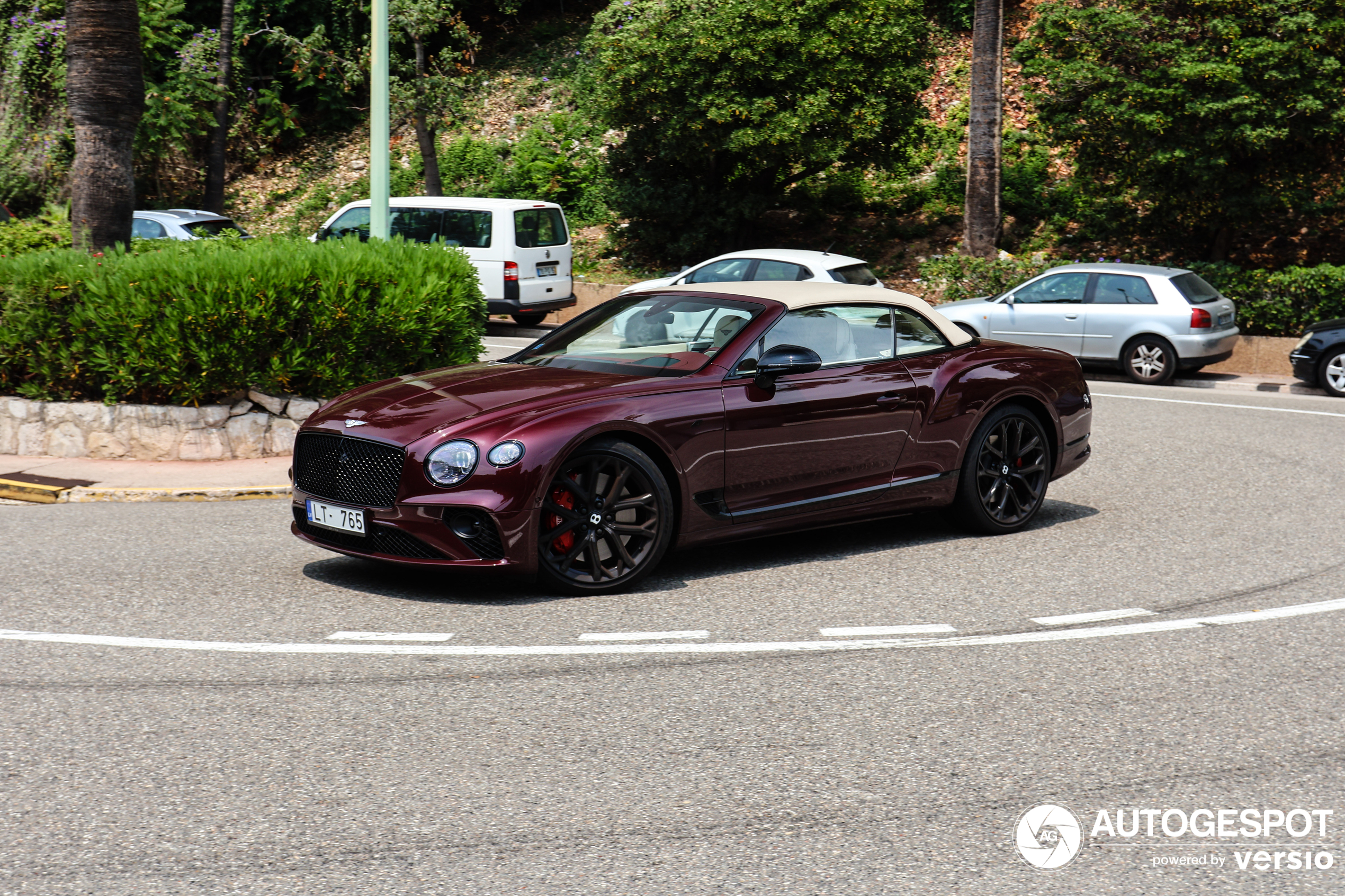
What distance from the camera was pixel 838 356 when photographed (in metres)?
7.53

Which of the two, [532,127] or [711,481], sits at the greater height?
[532,127]

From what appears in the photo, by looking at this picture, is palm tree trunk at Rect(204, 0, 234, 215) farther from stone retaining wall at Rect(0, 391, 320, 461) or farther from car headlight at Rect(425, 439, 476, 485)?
car headlight at Rect(425, 439, 476, 485)

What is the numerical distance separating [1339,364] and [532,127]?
2179 centimetres

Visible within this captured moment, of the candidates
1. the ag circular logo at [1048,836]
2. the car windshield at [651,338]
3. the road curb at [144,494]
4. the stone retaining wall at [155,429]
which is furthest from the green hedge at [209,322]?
the ag circular logo at [1048,836]

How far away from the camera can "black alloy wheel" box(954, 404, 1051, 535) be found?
8.02 metres

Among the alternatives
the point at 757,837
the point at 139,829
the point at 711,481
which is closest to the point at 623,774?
the point at 757,837

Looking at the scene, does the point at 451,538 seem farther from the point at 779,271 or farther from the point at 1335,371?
the point at 1335,371

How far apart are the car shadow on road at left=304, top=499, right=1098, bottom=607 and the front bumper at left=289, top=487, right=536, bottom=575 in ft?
0.35

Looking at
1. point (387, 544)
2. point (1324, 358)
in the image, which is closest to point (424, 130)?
point (1324, 358)

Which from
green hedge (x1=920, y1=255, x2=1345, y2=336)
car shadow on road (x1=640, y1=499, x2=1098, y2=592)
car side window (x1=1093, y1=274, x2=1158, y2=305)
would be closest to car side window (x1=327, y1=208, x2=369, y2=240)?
car side window (x1=1093, y1=274, x2=1158, y2=305)

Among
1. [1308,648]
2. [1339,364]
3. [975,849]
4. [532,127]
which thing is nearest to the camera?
[975,849]

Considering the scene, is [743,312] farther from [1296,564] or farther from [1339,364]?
[1339,364]

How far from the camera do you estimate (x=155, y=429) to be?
10359 mm

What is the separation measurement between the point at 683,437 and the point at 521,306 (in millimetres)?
14477
